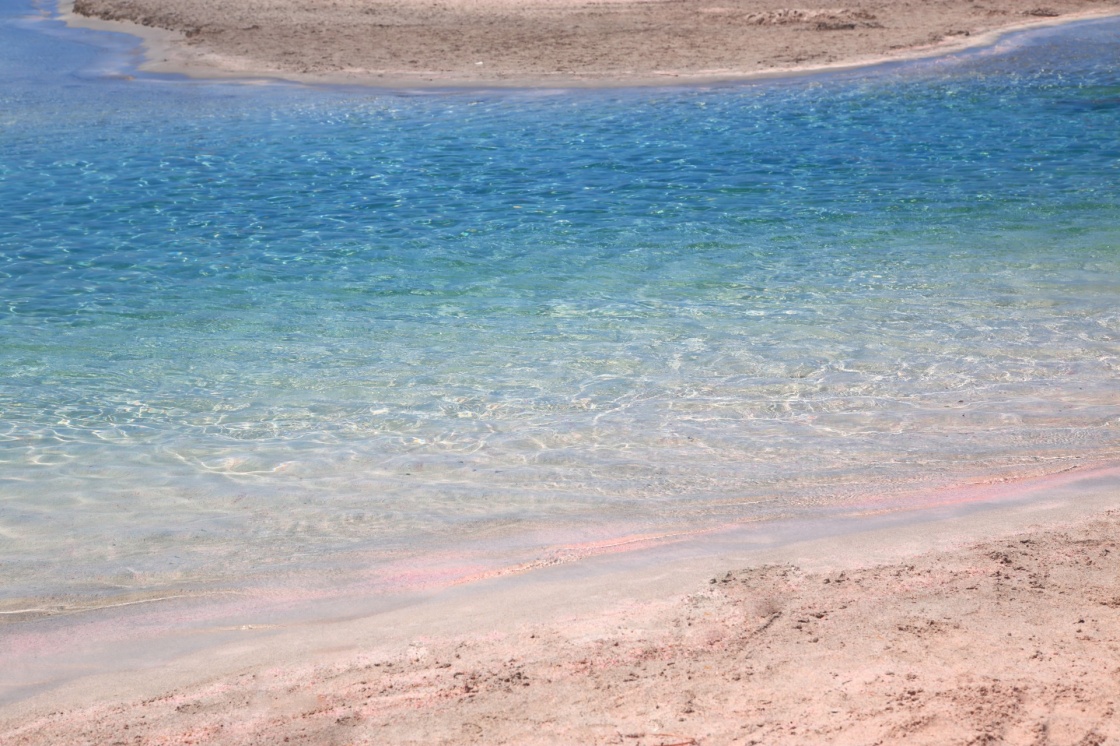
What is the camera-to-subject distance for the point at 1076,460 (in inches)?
228

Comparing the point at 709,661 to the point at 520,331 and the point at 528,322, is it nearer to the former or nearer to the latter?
the point at 520,331

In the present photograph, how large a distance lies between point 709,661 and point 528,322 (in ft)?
15.7

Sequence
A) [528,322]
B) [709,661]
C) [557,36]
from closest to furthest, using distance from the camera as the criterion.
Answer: [709,661] → [528,322] → [557,36]

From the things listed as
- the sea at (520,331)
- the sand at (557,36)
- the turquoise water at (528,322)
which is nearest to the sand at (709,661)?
the sea at (520,331)

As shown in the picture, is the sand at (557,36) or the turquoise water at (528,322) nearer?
the turquoise water at (528,322)

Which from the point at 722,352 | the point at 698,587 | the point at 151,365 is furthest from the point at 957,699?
the point at 151,365

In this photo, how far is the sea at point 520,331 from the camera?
221 inches

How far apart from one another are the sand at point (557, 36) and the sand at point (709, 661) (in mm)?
14453

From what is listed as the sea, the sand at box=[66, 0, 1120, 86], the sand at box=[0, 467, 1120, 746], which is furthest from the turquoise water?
the sand at box=[66, 0, 1120, 86]

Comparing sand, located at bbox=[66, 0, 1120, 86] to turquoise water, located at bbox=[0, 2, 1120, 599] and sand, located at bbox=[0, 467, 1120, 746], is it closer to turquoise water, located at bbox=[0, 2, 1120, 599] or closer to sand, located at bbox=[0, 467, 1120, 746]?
turquoise water, located at bbox=[0, 2, 1120, 599]

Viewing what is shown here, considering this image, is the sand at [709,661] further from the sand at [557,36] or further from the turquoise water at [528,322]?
the sand at [557,36]

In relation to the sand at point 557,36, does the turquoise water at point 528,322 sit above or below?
below

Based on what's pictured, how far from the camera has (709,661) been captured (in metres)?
4.02

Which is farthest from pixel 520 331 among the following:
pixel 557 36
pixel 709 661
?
pixel 557 36
